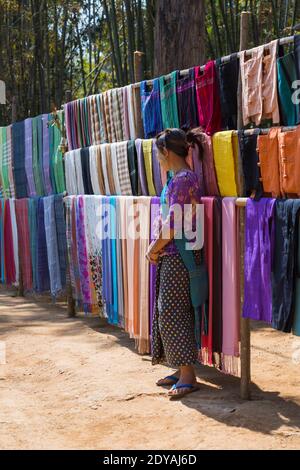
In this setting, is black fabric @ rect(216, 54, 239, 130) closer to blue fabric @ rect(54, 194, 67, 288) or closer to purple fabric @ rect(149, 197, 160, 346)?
purple fabric @ rect(149, 197, 160, 346)

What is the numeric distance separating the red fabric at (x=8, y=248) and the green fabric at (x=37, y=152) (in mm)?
791

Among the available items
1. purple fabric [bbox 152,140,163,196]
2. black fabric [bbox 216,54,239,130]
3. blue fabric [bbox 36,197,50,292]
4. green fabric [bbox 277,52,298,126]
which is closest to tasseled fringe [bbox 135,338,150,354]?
purple fabric [bbox 152,140,163,196]

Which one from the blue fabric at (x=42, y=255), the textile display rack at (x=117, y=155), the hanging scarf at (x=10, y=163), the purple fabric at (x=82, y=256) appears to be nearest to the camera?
the textile display rack at (x=117, y=155)

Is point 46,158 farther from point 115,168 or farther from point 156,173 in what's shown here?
point 156,173

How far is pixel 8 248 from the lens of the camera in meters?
8.19

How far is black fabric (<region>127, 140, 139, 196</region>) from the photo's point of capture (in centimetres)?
512

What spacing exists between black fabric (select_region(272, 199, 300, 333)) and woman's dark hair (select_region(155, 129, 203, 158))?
0.78m

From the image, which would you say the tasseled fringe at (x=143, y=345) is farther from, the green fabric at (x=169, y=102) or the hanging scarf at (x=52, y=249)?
the hanging scarf at (x=52, y=249)

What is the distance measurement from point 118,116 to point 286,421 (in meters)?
2.66

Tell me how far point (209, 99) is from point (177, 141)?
302 mm

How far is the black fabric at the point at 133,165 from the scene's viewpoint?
202 inches

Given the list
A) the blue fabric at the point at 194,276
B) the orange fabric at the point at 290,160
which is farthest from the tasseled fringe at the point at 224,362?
the orange fabric at the point at 290,160

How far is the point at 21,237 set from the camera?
7.81 m

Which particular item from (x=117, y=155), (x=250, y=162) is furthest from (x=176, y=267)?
(x=117, y=155)
